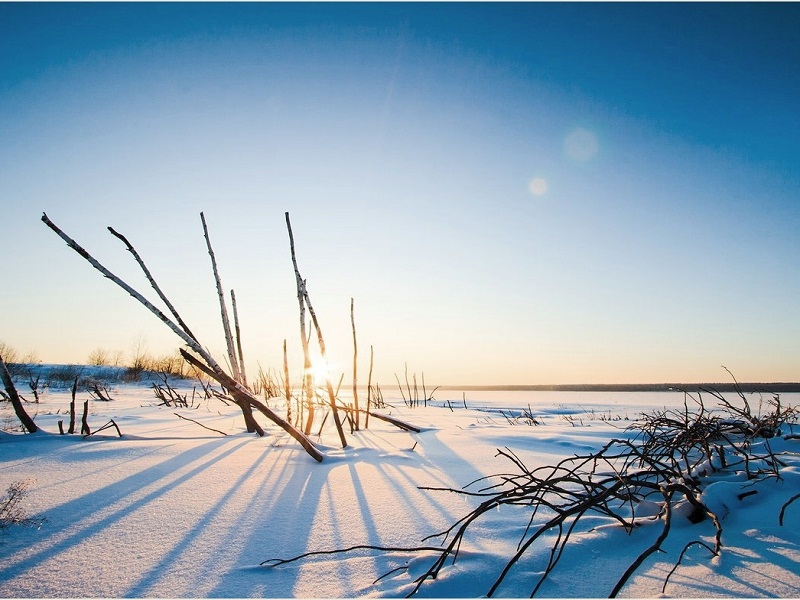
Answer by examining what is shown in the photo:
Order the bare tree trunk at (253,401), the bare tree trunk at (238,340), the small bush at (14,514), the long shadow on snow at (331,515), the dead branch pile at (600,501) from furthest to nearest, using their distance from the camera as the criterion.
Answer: the bare tree trunk at (238,340)
the bare tree trunk at (253,401)
the small bush at (14,514)
the long shadow on snow at (331,515)
the dead branch pile at (600,501)

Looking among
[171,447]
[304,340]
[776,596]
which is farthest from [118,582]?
[304,340]

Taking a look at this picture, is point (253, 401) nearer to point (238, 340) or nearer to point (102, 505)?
point (102, 505)

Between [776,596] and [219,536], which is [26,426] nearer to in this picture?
[219,536]

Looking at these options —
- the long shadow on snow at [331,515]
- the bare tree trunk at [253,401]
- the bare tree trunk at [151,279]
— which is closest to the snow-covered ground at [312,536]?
the long shadow on snow at [331,515]

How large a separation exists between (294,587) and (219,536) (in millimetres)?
483

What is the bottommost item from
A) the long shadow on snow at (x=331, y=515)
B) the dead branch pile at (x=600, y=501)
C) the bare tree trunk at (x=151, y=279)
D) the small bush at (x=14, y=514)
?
the long shadow on snow at (x=331, y=515)

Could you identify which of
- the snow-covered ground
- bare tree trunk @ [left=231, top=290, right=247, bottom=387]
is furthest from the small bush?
bare tree trunk @ [left=231, top=290, right=247, bottom=387]

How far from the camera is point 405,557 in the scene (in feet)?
3.95

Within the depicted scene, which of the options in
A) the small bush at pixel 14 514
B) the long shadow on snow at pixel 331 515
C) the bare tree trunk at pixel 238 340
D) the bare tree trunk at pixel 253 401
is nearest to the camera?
the long shadow on snow at pixel 331 515

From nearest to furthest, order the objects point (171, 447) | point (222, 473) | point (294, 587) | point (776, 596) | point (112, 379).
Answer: point (776, 596)
point (294, 587)
point (222, 473)
point (171, 447)
point (112, 379)

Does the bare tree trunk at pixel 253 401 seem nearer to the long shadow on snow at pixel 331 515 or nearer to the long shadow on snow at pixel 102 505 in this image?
the long shadow on snow at pixel 331 515

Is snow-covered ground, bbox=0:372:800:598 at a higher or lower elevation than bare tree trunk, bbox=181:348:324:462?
lower

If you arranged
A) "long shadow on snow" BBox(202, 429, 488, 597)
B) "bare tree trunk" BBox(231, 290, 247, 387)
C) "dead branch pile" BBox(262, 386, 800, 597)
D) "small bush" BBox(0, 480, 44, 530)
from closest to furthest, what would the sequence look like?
"dead branch pile" BBox(262, 386, 800, 597), "long shadow on snow" BBox(202, 429, 488, 597), "small bush" BBox(0, 480, 44, 530), "bare tree trunk" BBox(231, 290, 247, 387)

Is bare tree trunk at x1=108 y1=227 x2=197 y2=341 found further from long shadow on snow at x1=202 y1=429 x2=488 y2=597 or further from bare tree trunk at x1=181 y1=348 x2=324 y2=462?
long shadow on snow at x1=202 y1=429 x2=488 y2=597
